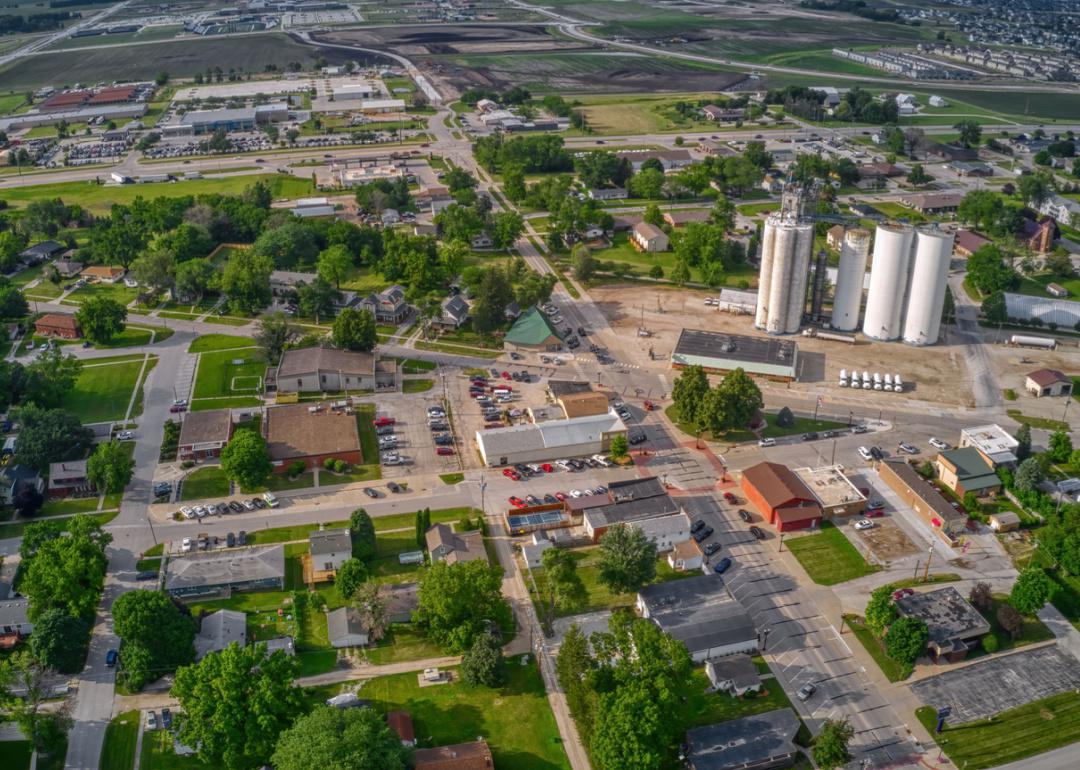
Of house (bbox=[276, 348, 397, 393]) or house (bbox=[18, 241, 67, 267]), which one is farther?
house (bbox=[18, 241, 67, 267])

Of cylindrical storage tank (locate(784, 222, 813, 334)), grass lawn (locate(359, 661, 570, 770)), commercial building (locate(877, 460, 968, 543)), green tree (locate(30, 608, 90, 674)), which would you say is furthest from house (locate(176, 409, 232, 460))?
cylindrical storage tank (locate(784, 222, 813, 334))

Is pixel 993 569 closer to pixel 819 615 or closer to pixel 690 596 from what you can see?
pixel 819 615

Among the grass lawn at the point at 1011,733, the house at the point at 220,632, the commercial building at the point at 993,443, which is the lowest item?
the grass lawn at the point at 1011,733

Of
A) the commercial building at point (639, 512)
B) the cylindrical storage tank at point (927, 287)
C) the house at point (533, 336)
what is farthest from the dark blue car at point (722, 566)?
the cylindrical storage tank at point (927, 287)

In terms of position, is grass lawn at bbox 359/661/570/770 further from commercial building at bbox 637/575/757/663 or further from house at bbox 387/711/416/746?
commercial building at bbox 637/575/757/663

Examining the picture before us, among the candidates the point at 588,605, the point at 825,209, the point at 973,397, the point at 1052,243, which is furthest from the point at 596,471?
the point at 1052,243

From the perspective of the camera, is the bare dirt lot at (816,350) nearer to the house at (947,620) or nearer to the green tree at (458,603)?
the house at (947,620)
